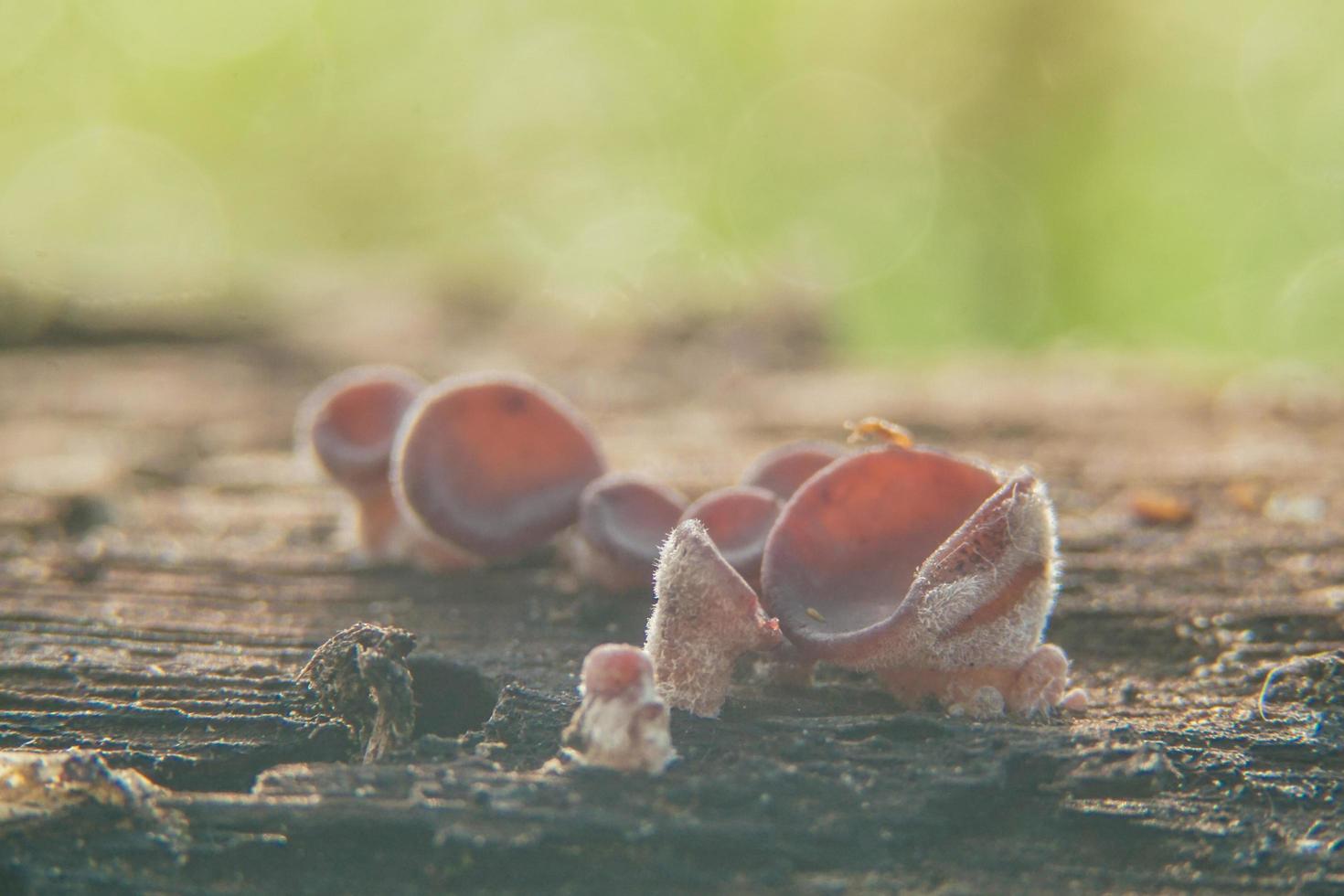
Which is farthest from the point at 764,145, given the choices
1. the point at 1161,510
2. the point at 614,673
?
the point at 614,673

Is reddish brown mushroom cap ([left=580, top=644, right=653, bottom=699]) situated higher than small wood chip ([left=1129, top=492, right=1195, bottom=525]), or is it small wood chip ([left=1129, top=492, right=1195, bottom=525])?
small wood chip ([left=1129, top=492, right=1195, bottom=525])

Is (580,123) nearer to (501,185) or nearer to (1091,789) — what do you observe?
(501,185)

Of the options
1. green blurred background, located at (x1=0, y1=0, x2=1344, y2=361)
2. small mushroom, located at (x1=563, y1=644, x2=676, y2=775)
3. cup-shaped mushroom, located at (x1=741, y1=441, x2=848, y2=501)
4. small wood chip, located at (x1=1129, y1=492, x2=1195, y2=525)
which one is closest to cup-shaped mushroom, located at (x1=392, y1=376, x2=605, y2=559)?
cup-shaped mushroom, located at (x1=741, y1=441, x2=848, y2=501)

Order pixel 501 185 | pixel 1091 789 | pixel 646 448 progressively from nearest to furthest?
1. pixel 1091 789
2. pixel 646 448
3. pixel 501 185

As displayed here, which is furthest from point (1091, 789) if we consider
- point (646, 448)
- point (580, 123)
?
point (580, 123)

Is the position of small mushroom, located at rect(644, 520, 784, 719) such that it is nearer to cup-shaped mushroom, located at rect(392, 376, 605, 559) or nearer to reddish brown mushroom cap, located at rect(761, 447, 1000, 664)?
reddish brown mushroom cap, located at rect(761, 447, 1000, 664)

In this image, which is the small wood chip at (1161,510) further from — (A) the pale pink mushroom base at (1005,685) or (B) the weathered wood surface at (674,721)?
(A) the pale pink mushroom base at (1005,685)

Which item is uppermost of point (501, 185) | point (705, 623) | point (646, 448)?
point (501, 185)
